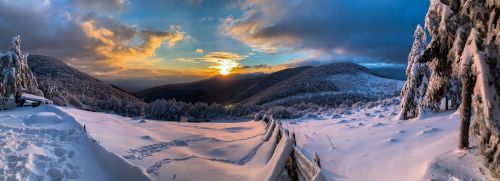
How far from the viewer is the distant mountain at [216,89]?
151m

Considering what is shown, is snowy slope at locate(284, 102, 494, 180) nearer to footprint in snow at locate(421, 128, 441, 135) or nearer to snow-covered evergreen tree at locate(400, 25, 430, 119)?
footprint in snow at locate(421, 128, 441, 135)

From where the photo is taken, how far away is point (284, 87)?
108 meters

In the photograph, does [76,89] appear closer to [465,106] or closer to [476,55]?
[465,106]

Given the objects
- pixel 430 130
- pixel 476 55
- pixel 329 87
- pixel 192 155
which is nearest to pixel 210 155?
pixel 192 155

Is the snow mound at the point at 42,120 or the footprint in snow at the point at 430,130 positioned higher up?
the snow mound at the point at 42,120

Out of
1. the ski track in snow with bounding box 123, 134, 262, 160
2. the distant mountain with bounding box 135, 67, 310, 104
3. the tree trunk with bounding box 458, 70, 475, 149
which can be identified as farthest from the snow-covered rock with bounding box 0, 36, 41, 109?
the distant mountain with bounding box 135, 67, 310, 104

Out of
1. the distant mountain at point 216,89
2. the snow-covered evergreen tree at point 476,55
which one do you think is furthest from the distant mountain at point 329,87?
the snow-covered evergreen tree at point 476,55

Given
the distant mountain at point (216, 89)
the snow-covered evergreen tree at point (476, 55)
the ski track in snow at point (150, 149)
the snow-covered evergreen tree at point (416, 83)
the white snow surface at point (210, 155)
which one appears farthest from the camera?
the distant mountain at point (216, 89)

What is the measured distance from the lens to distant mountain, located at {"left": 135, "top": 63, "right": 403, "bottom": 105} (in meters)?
94.3

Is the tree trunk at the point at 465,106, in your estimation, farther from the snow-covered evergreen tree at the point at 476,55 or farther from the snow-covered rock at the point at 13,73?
the snow-covered rock at the point at 13,73

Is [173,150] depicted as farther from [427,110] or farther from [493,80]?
[427,110]

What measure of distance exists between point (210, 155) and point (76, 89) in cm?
7419

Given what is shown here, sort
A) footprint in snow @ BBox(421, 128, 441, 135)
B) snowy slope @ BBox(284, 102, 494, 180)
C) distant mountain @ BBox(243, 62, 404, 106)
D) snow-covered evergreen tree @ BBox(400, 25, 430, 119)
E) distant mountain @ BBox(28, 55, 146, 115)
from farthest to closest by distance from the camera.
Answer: distant mountain @ BBox(243, 62, 404, 106), distant mountain @ BBox(28, 55, 146, 115), snow-covered evergreen tree @ BBox(400, 25, 430, 119), footprint in snow @ BBox(421, 128, 441, 135), snowy slope @ BBox(284, 102, 494, 180)

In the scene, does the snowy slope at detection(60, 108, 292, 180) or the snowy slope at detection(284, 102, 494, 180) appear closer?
the snowy slope at detection(284, 102, 494, 180)
